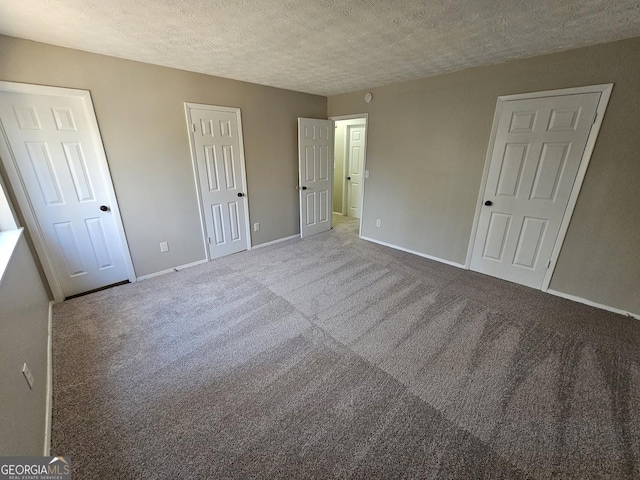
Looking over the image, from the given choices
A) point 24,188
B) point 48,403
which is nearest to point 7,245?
point 24,188

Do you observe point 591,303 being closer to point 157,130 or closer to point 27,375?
point 27,375

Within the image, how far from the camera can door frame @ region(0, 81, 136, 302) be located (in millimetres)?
2176

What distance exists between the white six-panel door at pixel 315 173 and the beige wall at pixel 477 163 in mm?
522

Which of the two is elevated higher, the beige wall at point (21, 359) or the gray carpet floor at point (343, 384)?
the beige wall at point (21, 359)

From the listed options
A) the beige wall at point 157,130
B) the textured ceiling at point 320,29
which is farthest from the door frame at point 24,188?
the textured ceiling at point 320,29

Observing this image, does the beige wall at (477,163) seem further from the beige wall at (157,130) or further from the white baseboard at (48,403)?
the white baseboard at (48,403)

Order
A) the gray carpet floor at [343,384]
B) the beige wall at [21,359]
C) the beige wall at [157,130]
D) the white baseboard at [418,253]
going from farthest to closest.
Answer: the white baseboard at [418,253], the beige wall at [157,130], the gray carpet floor at [343,384], the beige wall at [21,359]

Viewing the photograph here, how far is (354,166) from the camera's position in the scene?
18.5 feet

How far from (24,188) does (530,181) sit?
4.96m

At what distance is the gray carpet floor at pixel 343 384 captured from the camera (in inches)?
50.9

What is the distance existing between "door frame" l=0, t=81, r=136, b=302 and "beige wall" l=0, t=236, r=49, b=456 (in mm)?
416

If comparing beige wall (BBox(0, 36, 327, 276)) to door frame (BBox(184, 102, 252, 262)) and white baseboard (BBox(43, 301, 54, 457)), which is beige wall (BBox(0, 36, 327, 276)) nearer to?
door frame (BBox(184, 102, 252, 262))

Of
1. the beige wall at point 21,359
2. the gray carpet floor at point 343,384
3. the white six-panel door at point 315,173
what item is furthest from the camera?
the white six-panel door at point 315,173

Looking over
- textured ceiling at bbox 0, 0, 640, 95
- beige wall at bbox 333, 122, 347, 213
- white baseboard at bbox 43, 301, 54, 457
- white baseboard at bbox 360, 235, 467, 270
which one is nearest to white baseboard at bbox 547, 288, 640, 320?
white baseboard at bbox 360, 235, 467, 270
